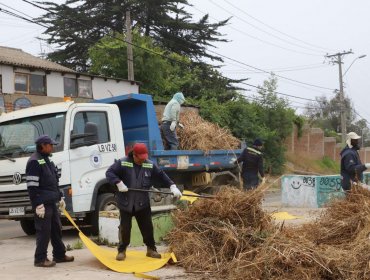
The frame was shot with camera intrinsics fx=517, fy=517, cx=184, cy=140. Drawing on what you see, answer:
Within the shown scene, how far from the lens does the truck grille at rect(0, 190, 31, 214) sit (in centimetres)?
888

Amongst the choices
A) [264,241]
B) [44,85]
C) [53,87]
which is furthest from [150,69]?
[264,241]

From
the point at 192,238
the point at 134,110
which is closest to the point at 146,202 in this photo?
the point at 192,238

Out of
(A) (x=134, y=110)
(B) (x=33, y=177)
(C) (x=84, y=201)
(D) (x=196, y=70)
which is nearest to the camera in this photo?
(B) (x=33, y=177)

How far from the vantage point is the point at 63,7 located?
3456 centimetres

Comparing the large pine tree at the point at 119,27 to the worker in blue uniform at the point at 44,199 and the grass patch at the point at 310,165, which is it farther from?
the worker in blue uniform at the point at 44,199

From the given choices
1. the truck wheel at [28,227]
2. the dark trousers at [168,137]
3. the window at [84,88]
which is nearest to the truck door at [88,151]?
the dark trousers at [168,137]

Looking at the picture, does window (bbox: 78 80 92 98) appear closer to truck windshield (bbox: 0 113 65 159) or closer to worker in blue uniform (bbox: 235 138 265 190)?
worker in blue uniform (bbox: 235 138 265 190)

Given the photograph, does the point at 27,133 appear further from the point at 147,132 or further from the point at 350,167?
the point at 350,167

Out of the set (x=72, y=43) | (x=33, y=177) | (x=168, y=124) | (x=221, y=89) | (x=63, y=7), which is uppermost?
(x=63, y=7)

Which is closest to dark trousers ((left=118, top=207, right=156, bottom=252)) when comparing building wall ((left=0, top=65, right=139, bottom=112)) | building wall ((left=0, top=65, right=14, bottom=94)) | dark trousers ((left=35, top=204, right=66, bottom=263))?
dark trousers ((left=35, top=204, right=66, bottom=263))

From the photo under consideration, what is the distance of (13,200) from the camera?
29.6ft

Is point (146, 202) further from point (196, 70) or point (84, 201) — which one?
point (196, 70)

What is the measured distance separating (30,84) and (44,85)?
2.63 ft

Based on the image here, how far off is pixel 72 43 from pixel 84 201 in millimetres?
27888
